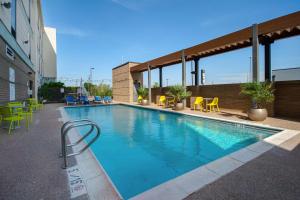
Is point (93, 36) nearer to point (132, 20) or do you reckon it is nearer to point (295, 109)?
point (132, 20)

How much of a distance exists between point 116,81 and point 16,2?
1280 cm

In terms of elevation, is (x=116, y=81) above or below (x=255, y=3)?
below

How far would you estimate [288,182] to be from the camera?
7.04 ft

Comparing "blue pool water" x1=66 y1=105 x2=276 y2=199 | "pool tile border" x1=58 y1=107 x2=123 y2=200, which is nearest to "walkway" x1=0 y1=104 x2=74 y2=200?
"pool tile border" x1=58 y1=107 x2=123 y2=200

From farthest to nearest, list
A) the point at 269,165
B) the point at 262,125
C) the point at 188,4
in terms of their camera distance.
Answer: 1. the point at 188,4
2. the point at 262,125
3. the point at 269,165

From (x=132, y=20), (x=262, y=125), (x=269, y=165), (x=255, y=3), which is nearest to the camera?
(x=269, y=165)

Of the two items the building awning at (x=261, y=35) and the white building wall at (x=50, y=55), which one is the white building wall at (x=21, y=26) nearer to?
the building awning at (x=261, y=35)

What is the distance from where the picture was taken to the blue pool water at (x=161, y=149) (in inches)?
116

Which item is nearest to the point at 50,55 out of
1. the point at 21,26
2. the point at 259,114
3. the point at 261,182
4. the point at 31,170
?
the point at 21,26

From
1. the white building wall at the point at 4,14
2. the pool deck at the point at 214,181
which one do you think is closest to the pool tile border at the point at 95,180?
the pool deck at the point at 214,181

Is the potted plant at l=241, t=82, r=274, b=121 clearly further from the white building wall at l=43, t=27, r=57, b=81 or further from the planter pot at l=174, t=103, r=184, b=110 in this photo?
the white building wall at l=43, t=27, r=57, b=81

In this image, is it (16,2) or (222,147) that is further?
(16,2)

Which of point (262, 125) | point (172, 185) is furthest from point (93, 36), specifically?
point (172, 185)

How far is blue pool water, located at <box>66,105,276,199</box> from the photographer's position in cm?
294
